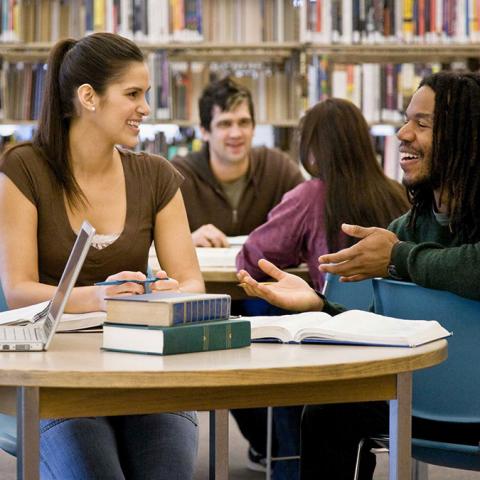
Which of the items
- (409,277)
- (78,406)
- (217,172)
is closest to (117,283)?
(78,406)

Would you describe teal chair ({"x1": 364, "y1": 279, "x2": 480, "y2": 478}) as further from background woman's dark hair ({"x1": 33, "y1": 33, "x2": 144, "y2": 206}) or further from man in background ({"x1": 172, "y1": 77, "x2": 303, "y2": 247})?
man in background ({"x1": 172, "y1": 77, "x2": 303, "y2": 247})

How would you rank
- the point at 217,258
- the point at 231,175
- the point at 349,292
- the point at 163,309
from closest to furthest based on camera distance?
the point at 163,309, the point at 349,292, the point at 217,258, the point at 231,175

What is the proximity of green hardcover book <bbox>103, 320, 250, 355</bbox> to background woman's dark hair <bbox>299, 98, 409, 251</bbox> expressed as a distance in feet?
4.54

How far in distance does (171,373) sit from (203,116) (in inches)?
114

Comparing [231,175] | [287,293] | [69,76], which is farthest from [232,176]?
[287,293]

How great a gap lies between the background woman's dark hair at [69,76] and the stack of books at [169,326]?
0.89 m

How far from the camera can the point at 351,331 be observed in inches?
62.7

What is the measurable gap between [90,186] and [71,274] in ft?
2.93

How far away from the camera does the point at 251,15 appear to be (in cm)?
511

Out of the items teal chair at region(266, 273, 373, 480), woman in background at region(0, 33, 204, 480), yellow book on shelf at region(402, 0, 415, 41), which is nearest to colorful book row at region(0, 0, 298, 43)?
yellow book on shelf at region(402, 0, 415, 41)

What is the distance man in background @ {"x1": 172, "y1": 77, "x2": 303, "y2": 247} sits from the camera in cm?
395

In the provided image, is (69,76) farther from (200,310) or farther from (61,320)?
(200,310)

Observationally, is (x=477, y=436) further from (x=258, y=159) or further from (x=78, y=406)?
(x=258, y=159)

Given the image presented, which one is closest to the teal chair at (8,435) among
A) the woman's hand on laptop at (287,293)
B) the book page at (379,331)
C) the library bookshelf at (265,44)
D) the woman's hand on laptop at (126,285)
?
the woman's hand on laptop at (126,285)
